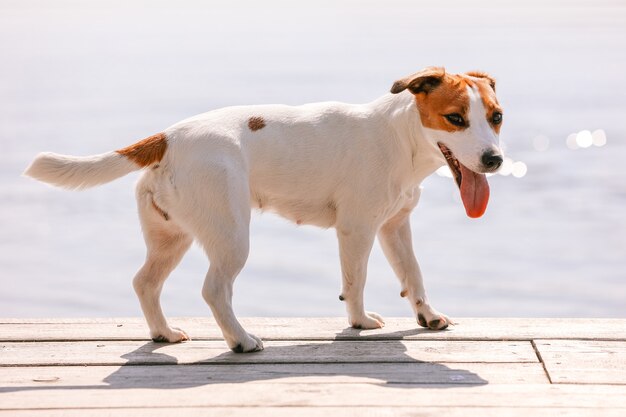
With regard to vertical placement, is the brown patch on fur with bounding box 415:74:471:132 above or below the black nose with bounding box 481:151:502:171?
above

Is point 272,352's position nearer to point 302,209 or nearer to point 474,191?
point 302,209

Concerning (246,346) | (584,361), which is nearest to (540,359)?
(584,361)

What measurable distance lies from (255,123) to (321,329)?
3.24ft

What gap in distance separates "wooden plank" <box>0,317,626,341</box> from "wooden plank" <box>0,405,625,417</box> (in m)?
1.05

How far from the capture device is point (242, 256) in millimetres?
4348

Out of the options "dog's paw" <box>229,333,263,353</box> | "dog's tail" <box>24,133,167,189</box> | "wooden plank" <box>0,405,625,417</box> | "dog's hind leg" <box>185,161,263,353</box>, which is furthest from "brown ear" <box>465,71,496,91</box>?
"wooden plank" <box>0,405,625,417</box>

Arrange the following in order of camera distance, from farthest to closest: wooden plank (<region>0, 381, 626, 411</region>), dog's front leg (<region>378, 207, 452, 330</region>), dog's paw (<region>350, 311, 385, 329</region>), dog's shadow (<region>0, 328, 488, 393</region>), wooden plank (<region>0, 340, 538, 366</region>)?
1. dog's front leg (<region>378, 207, 452, 330</region>)
2. dog's paw (<region>350, 311, 385, 329</region>)
3. wooden plank (<region>0, 340, 538, 366</region>)
4. dog's shadow (<region>0, 328, 488, 393</region>)
5. wooden plank (<region>0, 381, 626, 411</region>)

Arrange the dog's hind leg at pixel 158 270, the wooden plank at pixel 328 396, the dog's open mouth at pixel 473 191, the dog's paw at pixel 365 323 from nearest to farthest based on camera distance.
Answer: the wooden plank at pixel 328 396, the dog's open mouth at pixel 473 191, the dog's hind leg at pixel 158 270, the dog's paw at pixel 365 323

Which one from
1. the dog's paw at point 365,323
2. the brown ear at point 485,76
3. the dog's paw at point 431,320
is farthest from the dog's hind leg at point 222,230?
the brown ear at point 485,76

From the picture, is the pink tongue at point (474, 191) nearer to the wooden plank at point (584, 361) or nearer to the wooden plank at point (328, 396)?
the wooden plank at point (584, 361)

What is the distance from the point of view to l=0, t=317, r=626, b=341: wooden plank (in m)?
4.74

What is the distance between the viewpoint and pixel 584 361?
4281mm

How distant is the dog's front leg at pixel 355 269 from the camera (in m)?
4.73

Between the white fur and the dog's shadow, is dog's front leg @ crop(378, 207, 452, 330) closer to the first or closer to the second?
the dog's shadow
